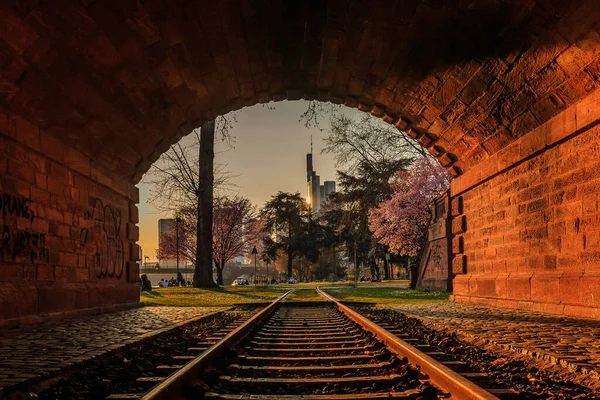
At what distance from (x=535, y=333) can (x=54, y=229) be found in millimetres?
8254

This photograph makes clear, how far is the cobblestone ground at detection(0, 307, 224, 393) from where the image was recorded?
5.04m

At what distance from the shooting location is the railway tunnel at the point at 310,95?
8453 mm

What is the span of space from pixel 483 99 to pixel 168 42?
618 cm

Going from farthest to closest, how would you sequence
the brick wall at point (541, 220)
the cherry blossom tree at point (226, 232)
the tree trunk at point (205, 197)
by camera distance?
the cherry blossom tree at point (226, 232)
the tree trunk at point (205, 197)
the brick wall at point (541, 220)

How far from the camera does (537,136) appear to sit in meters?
10.1

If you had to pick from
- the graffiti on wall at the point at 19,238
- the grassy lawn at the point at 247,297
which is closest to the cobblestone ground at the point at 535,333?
the grassy lawn at the point at 247,297

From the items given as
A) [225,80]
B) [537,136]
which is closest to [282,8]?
[225,80]

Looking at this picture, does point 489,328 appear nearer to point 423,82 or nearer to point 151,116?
point 423,82

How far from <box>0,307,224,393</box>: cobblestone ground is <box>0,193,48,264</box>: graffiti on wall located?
1192 millimetres

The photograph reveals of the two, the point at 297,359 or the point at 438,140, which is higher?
the point at 438,140

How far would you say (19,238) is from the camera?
29.3 feet

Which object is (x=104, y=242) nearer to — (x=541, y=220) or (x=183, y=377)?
(x=183, y=377)

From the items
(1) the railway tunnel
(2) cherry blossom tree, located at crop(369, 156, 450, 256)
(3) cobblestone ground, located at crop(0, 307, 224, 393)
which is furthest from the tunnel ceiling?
(2) cherry blossom tree, located at crop(369, 156, 450, 256)

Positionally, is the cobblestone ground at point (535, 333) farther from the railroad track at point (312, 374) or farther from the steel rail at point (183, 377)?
the steel rail at point (183, 377)
